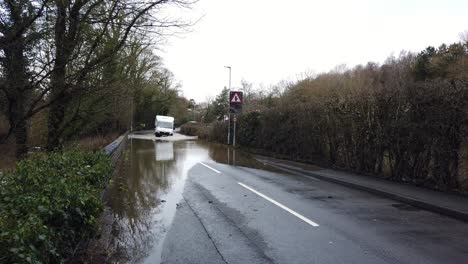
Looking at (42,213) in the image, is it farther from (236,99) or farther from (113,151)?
(236,99)

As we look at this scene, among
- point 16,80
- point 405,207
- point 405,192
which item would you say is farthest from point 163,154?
point 16,80

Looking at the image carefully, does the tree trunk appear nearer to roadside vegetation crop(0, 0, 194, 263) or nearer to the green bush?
roadside vegetation crop(0, 0, 194, 263)

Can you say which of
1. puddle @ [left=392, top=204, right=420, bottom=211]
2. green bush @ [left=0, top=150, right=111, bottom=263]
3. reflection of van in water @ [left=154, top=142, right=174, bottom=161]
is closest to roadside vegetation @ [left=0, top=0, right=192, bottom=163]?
green bush @ [left=0, top=150, right=111, bottom=263]

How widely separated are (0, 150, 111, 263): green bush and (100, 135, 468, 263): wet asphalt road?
3.79 ft

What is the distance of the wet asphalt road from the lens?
5227 millimetres

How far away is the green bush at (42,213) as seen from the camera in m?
3.00

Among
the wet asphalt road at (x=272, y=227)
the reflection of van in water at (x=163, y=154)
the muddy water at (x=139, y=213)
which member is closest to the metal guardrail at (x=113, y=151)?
the muddy water at (x=139, y=213)

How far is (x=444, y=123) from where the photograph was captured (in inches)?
367

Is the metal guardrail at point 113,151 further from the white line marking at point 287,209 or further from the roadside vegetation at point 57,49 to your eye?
the white line marking at point 287,209

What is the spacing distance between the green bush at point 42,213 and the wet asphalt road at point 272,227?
1154 millimetres

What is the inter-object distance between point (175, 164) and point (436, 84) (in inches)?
452

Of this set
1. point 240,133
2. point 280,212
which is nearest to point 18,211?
point 280,212

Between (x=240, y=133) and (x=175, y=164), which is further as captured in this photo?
(x=240, y=133)

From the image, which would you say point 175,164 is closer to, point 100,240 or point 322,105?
point 322,105
